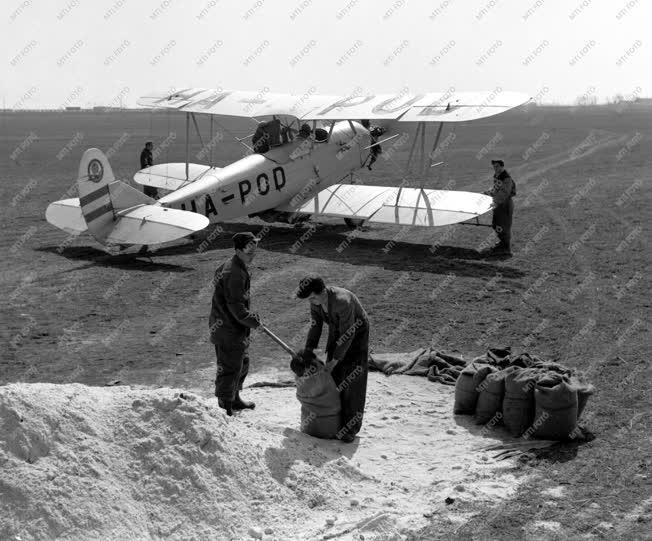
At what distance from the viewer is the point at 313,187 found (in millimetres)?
19516

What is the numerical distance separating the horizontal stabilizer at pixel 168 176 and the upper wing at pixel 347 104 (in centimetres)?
154

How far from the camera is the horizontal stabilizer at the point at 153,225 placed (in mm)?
14766

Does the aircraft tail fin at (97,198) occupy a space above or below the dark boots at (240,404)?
above

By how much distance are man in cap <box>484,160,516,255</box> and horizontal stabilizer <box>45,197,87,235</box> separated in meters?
7.53

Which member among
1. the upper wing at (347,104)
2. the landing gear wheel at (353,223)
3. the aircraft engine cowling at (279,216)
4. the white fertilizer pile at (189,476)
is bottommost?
the white fertilizer pile at (189,476)

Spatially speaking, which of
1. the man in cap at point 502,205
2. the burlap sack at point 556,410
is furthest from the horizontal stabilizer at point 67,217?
the burlap sack at point 556,410

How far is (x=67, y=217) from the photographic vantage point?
16.5m

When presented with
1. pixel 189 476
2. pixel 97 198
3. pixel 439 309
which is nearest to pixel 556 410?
pixel 189 476

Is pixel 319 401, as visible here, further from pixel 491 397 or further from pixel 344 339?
pixel 491 397

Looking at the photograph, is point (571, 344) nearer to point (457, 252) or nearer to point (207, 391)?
point (207, 391)

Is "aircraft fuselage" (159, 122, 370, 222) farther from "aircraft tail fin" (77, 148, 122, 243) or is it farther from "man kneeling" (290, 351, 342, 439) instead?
"man kneeling" (290, 351, 342, 439)

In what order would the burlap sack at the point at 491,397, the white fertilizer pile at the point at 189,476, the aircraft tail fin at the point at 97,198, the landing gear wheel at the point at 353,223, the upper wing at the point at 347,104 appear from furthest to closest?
the landing gear wheel at the point at 353,223 → the upper wing at the point at 347,104 → the aircraft tail fin at the point at 97,198 → the burlap sack at the point at 491,397 → the white fertilizer pile at the point at 189,476

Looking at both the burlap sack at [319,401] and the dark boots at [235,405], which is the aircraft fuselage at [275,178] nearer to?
the dark boots at [235,405]

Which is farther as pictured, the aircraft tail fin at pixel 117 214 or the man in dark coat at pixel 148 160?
the man in dark coat at pixel 148 160
